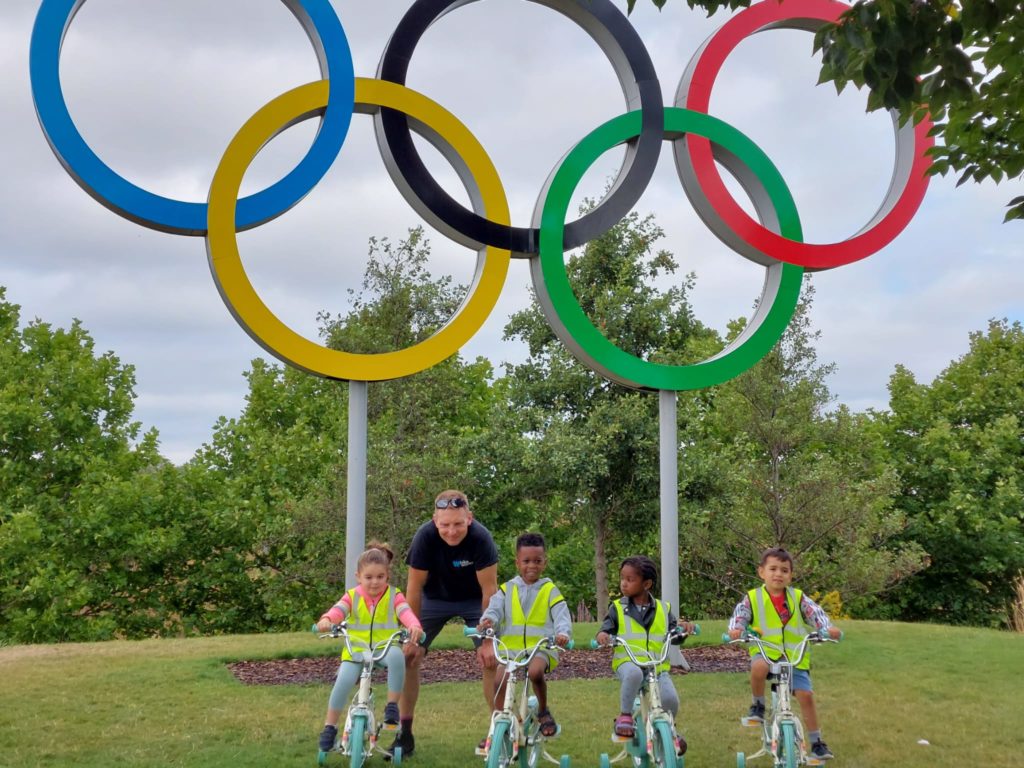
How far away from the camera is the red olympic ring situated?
32.6ft

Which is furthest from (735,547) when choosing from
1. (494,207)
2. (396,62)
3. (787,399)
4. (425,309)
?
(396,62)

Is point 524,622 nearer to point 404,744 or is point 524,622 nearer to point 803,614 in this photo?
point 404,744

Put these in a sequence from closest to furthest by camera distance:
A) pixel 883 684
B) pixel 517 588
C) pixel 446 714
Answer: pixel 517 588 → pixel 446 714 → pixel 883 684

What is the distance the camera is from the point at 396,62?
917 cm

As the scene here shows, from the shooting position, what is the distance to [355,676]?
18.9 feet

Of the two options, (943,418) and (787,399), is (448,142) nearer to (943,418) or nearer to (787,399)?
(787,399)

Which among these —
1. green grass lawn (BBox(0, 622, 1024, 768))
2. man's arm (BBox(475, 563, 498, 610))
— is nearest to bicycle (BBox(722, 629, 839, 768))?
green grass lawn (BBox(0, 622, 1024, 768))

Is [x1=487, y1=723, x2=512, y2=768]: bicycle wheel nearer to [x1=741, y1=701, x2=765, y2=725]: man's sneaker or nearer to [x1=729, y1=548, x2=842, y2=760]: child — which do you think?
[x1=729, y1=548, x2=842, y2=760]: child

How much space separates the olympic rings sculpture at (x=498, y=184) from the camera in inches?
327

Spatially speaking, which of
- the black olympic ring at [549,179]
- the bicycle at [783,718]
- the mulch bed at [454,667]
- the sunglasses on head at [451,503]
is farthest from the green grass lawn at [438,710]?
the black olympic ring at [549,179]

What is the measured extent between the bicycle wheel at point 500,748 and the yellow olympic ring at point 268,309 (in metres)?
4.25

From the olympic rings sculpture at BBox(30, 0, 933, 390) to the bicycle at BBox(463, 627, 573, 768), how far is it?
12.6 feet

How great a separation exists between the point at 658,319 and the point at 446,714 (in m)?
9.55

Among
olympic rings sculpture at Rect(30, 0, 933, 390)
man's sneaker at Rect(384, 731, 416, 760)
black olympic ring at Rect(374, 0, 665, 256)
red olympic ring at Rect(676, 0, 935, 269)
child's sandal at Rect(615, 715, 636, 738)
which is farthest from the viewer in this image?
red olympic ring at Rect(676, 0, 935, 269)
